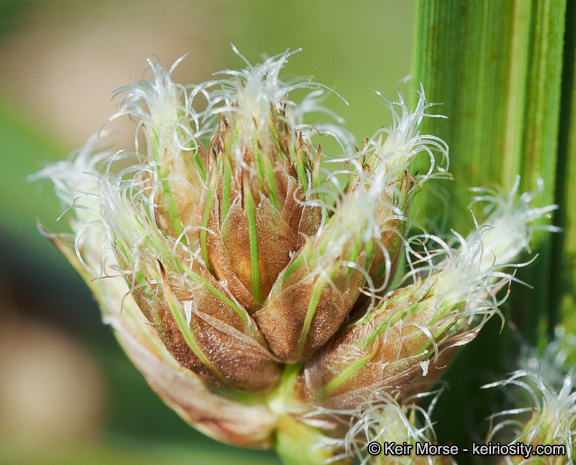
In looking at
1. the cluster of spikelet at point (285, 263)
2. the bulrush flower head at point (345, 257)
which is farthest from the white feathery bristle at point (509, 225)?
the bulrush flower head at point (345, 257)

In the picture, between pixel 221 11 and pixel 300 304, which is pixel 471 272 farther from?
pixel 221 11

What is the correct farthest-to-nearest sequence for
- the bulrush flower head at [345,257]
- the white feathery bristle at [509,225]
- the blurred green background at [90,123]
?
the blurred green background at [90,123] < the white feathery bristle at [509,225] < the bulrush flower head at [345,257]

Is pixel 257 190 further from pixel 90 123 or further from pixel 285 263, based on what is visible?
pixel 90 123

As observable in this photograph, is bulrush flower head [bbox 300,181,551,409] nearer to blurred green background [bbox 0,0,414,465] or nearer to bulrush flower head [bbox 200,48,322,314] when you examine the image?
bulrush flower head [bbox 200,48,322,314]

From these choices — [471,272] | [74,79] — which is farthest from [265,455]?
[74,79]

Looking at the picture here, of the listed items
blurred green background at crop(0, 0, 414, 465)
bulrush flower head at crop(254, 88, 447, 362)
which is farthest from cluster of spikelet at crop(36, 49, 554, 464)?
blurred green background at crop(0, 0, 414, 465)

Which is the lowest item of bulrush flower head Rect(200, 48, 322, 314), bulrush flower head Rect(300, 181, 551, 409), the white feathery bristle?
bulrush flower head Rect(300, 181, 551, 409)

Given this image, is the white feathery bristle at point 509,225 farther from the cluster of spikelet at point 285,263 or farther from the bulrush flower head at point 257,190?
the bulrush flower head at point 257,190

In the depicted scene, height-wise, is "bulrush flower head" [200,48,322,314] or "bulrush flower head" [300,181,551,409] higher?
"bulrush flower head" [200,48,322,314]

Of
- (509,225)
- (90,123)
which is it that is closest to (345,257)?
(509,225)
